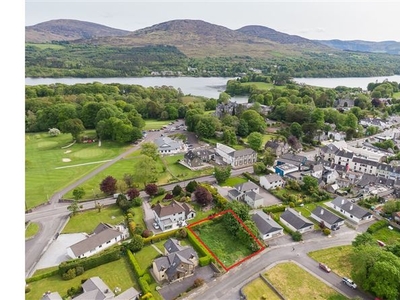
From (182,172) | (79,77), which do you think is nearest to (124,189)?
(182,172)

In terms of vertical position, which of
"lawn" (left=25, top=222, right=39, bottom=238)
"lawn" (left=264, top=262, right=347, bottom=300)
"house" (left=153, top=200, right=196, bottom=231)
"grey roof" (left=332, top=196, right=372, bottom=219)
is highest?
"grey roof" (left=332, top=196, right=372, bottom=219)

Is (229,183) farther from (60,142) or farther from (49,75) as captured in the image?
(49,75)

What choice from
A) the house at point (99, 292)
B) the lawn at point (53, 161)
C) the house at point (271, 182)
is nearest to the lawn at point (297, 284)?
the house at point (99, 292)

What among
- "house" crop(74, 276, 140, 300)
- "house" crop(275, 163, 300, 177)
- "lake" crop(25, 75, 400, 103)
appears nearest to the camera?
"house" crop(74, 276, 140, 300)

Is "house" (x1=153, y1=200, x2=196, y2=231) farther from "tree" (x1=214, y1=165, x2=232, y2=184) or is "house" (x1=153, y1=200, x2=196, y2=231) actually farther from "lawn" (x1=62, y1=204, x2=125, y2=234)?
"tree" (x1=214, y1=165, x2=232, y2=184)

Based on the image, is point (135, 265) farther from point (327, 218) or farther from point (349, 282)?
point (327, 218)

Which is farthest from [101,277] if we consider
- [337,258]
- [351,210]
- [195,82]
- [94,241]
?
[195,82]

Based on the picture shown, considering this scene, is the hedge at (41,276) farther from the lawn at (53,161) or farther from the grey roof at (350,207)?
the grey roof at (350,207)

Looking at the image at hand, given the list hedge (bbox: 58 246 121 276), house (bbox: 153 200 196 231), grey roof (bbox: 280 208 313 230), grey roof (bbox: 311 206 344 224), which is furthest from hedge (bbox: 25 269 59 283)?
grey roof (bbox: 311 206 344 224)
